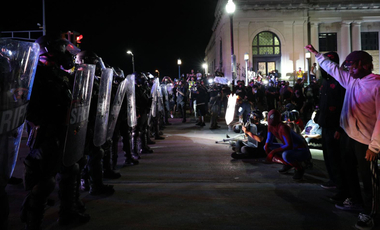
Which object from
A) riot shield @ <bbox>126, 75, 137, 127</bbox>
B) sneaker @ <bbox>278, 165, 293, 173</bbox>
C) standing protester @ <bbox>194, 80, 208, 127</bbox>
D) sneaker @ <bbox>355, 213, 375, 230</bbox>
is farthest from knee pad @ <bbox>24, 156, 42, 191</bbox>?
standing protester @ <bbox>194, 80, 208, 127</bbox>

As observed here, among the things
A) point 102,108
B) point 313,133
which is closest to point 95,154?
point 102,108

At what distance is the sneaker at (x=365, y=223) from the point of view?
11.7ft

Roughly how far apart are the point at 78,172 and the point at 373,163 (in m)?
3.45

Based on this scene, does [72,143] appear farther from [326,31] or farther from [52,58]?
[326,31]

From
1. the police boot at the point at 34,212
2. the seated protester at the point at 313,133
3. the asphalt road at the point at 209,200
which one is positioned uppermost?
the seated protester at the point at 313,133

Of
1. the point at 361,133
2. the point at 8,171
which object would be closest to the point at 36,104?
the point at 8,171

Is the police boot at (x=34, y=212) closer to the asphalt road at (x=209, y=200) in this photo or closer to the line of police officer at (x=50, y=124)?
the line of police officer at (x=50, y=124)

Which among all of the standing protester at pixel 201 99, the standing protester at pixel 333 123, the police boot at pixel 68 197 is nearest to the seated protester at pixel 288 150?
the standing protester at pixel 333 123

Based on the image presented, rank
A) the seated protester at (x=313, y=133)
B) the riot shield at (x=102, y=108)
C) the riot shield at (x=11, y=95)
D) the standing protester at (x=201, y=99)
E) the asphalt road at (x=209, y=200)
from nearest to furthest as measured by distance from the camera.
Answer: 1. the riot shield at (x=11, y=95)
2. the asphalt road at (x=209, y=200)
3. the riot shield at (x=102, y=108)
4. the seated protester at (x=313, y=133)
5. the standing protester at (x=201, y=99)

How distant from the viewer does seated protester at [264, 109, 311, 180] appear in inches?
229

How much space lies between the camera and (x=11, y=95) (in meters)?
2.39

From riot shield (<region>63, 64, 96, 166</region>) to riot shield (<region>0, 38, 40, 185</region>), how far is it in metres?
0.87

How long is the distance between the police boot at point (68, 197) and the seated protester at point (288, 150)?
12.1ft

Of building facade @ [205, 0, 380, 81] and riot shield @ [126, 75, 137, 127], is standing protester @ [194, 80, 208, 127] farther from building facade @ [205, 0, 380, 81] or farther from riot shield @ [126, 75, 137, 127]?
building facade @ [205, 0, 380, 81]
